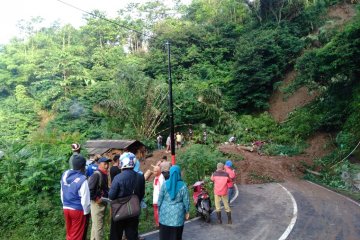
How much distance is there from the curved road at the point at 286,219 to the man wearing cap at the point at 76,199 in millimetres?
2604

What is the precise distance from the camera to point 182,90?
33562 mm

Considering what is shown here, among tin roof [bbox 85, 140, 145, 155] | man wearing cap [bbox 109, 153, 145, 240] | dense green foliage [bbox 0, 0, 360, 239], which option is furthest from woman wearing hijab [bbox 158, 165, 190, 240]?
tin roof [bbox 85, 140, 145, 155]

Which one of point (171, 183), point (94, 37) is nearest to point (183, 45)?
point (94, 37)

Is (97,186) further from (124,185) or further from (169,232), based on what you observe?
(169,232)

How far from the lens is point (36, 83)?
4644 cm

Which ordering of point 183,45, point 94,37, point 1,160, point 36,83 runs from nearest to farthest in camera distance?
point 1,160 < point 183,45 < point 36,83 < point 94,37

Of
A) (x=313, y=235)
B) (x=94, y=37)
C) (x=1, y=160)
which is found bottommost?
(x=313, y=235)

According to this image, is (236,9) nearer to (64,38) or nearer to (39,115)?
(39,115)

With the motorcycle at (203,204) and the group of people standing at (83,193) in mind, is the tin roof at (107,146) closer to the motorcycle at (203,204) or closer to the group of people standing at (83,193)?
the motorcycle at (203,204)

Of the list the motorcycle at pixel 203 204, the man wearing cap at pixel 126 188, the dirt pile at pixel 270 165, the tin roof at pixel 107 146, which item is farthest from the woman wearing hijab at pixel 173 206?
the tin roof at pixel 107 146

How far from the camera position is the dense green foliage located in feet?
28.0

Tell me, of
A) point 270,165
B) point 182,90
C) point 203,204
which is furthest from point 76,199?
point 182,90

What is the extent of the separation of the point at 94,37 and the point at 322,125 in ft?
139

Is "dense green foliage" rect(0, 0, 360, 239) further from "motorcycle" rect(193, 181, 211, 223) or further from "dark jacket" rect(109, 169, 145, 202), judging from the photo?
"dark jacket" rect(109, 169, 145, 202)
